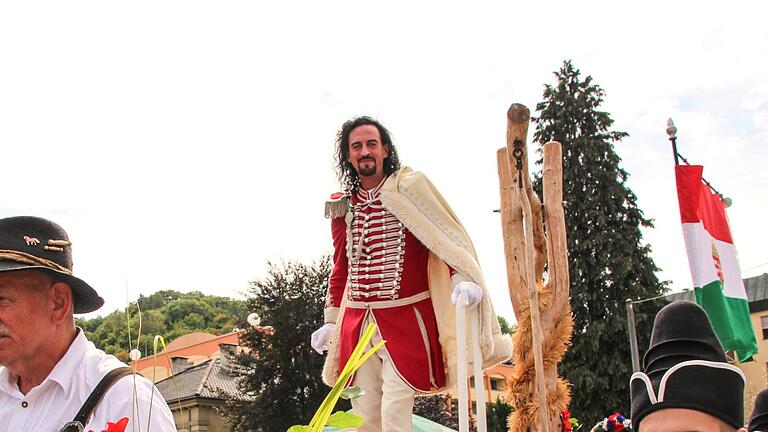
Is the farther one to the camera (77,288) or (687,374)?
(77,288)

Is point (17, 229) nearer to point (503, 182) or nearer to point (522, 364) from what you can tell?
point (522, 364)

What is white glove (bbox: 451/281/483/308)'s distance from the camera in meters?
4.16

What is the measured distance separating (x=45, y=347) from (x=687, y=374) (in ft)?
5.36

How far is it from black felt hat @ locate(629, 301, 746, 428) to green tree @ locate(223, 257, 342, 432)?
77.8ft

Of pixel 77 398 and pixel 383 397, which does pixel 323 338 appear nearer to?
pixel 383 397

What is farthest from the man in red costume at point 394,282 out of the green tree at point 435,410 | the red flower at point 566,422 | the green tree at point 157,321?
the green tree at point 435,410

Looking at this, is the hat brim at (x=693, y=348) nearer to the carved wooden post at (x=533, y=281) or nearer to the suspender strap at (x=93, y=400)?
the suspender strap at (x=93, y=400)

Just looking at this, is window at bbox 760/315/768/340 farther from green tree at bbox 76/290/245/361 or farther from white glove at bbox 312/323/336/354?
green tree at bbox 76/290/245/361

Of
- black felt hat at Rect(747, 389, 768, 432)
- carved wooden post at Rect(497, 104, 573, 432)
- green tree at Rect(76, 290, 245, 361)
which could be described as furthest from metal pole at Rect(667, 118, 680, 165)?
green tree at Rect(76, 290, 245, 361)

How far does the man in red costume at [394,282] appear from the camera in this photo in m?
4.40

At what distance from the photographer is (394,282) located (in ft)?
15.2

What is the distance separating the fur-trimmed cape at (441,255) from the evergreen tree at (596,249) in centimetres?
2083

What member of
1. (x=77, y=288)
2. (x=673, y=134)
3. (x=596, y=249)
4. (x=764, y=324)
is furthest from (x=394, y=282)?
(x=764, y=324)

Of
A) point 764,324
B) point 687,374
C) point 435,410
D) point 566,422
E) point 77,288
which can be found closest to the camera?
point 687,374
